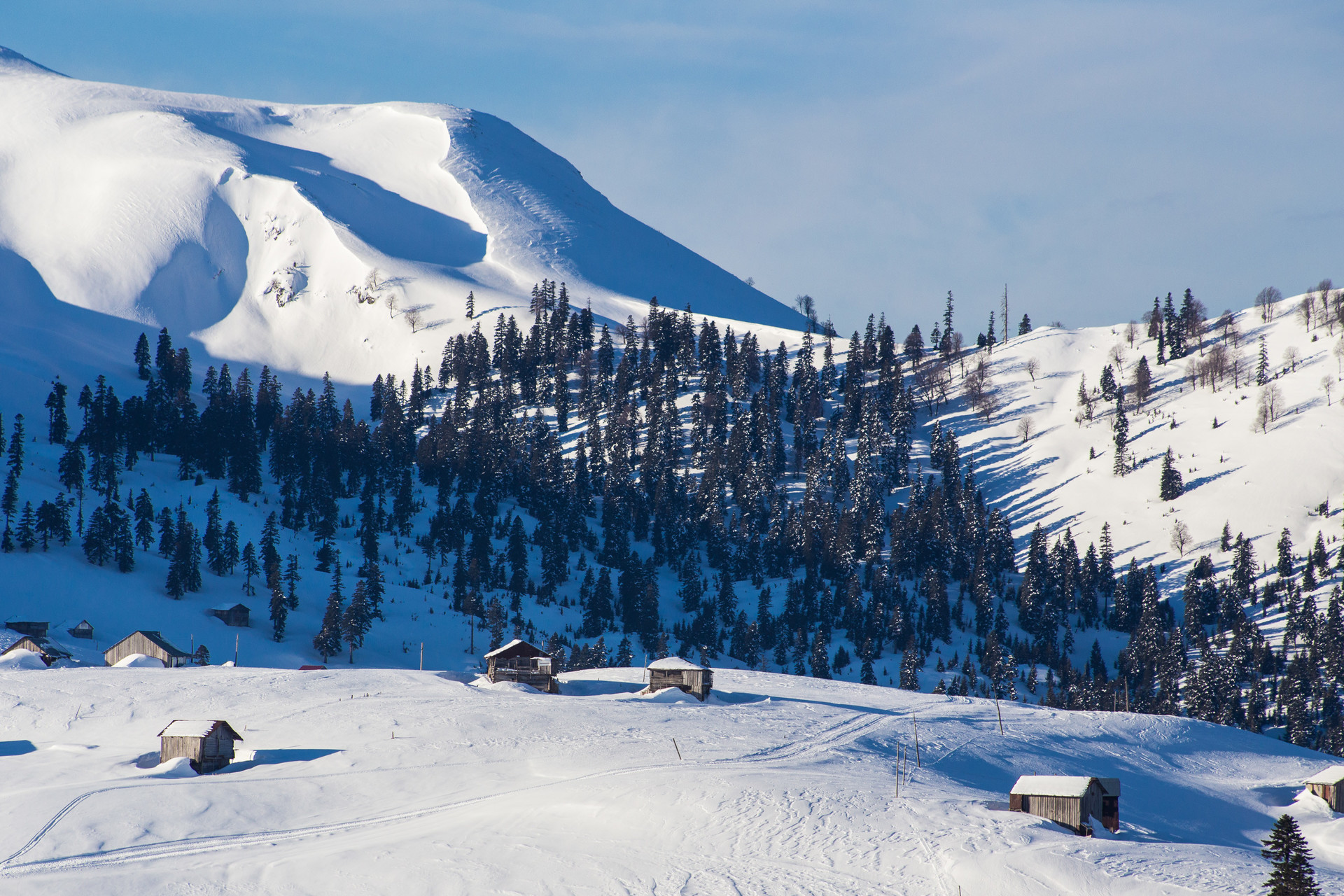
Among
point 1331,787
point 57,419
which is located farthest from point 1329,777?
point 57,419

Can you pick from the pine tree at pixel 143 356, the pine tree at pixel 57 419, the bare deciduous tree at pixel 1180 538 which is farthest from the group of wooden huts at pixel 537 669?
the pine tree at pixel 143 356

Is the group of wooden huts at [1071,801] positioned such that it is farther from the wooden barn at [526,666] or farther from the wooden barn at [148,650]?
the wooden barn at [148,650]

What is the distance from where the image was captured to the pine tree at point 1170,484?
15250cm

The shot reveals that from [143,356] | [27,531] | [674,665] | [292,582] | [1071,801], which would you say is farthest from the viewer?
[143,356]

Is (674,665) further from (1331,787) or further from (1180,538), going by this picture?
(1180,538)

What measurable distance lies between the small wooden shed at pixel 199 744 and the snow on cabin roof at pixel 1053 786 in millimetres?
33819

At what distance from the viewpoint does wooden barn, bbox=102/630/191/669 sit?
81.9m

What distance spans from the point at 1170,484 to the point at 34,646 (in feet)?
438

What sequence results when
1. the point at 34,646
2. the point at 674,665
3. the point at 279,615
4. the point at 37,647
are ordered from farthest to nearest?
1. the point at 279,615
2. the point at 37,647
3. the point at 34,646
4. the point at 674,665

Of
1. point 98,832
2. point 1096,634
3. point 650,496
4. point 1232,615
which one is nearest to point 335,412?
point 650,496

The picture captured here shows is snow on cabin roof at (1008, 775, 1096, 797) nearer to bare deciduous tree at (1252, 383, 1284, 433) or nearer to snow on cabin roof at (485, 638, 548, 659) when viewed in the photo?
snow on cabin roof at (485, 638, 548, 659)

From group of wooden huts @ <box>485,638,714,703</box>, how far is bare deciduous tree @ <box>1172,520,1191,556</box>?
93651 mm

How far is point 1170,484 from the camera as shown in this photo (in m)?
A: 153

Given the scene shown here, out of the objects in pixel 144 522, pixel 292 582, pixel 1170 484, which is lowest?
pixel 292 582
